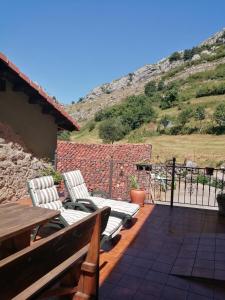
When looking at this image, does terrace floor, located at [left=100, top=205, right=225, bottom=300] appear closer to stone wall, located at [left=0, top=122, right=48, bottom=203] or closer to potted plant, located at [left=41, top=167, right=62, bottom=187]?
potted plant, located at [left=41, top=167, right=62, bottom=187]

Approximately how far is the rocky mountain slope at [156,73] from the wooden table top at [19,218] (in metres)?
50.1

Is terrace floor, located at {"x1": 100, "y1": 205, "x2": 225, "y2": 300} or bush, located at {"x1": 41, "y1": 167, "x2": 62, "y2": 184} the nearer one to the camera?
terrace floor, located at {"x1": 100, "y1": 205, "x2": 225, "y2": 300}

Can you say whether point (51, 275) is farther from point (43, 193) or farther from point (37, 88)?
point (37, 88)

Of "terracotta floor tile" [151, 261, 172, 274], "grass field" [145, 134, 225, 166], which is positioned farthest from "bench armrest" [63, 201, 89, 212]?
"grass field" [145, 134, 225, 166]

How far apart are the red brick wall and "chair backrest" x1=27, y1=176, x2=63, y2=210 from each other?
791 cm

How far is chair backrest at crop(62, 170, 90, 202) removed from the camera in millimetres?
5850

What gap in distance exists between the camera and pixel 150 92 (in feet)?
166

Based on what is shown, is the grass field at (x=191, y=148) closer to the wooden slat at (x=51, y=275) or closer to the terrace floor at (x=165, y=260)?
the terrace floor at (x=165, y=260)

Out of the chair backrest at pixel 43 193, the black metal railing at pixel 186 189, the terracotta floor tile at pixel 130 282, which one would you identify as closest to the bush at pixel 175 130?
the black metal railing at pixel 186 189

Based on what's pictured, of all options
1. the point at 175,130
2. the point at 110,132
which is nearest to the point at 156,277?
the point at 110,132

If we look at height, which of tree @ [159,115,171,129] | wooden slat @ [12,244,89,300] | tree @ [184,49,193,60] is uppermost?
tree @ [184,49,193,60]

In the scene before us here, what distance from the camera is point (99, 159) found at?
1486 cm

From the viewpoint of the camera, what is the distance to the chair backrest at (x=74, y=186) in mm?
5850

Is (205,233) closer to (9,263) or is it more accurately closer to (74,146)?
(9,263)
